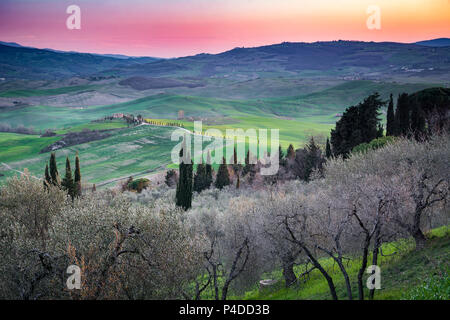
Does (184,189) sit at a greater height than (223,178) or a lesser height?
greater

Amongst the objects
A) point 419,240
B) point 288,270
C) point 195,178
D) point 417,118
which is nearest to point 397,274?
point 419,240

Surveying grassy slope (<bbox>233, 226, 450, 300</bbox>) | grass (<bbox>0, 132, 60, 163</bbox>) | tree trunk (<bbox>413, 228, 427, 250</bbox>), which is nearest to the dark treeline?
grassy slope (<bbox>233, 226, 450, 300</bbox>)

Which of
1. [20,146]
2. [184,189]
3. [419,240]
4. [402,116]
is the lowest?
[20,146]

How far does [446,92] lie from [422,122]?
11.9m

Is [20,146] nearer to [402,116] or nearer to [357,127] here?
[357,127]

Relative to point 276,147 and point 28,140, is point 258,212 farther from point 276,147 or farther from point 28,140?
point 28,140

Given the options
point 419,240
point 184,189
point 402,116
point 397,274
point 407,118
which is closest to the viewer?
point 397,274

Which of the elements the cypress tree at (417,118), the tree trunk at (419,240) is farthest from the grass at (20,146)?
the tree trunk at (419,240)

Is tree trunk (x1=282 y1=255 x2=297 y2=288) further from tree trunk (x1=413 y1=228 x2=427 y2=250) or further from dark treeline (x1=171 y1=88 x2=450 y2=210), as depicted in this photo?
dark treeline (x1=171 y1=88 x2=450 y2=210)

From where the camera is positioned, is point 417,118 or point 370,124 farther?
point 370,124

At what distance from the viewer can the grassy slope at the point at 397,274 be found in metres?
21.5

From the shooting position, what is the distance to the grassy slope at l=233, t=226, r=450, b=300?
21547 mm

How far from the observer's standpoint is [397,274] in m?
24.4
